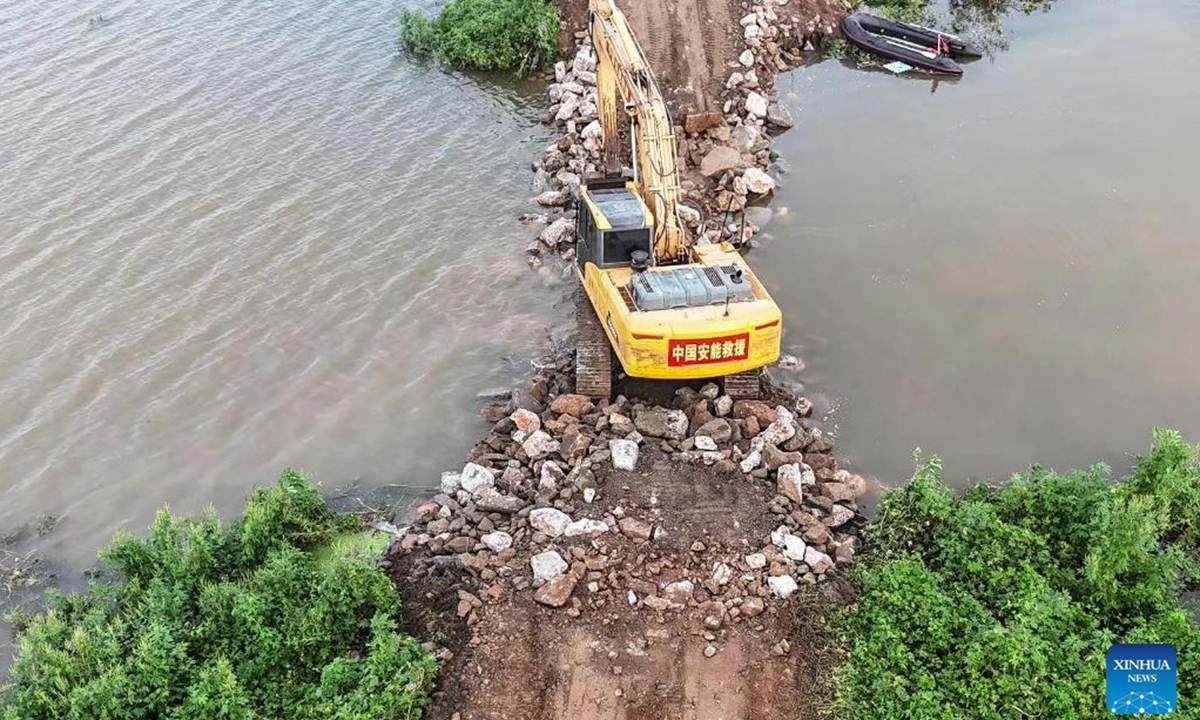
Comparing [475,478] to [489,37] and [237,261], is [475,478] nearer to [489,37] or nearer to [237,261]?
[237,261]

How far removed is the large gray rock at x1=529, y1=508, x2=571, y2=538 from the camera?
9852 millimetres

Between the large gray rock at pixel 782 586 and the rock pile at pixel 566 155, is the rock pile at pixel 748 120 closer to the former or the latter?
the rock pile at pixel 566 155

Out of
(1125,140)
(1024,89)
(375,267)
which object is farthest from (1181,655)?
(1024,89)

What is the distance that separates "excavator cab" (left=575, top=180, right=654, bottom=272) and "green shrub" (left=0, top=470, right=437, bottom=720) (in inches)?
188

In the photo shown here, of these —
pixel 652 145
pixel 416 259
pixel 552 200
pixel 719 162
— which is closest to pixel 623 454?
pixel 652 145

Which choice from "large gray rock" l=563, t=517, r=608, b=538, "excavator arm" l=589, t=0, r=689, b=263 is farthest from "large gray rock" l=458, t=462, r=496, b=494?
"excavator arm" l=589, t=0, r=689, b=263

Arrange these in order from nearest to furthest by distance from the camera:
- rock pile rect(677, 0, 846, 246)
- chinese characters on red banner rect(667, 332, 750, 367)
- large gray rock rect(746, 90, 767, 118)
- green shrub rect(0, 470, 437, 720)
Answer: green shrub rect(0, 470, 437, 720)
chinese characters on red banner rect(667, 332, 750, 367)
rock pile rect(677, 0, 846, 246)
large gray rock rect(746, 90, 767, 118)

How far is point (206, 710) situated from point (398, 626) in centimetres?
187

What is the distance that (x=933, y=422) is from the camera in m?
12.1

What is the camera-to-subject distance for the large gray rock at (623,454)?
35.2ft

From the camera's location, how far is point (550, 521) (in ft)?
32.5

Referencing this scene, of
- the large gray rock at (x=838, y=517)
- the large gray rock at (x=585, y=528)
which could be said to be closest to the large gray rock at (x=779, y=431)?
the large gray rock at (x=838, y=517)

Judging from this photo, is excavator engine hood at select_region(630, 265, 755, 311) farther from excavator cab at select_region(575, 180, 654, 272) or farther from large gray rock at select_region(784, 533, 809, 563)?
large gray rock at select_region(784, 533, 809, 563)

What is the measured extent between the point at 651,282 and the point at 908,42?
1534 cm
